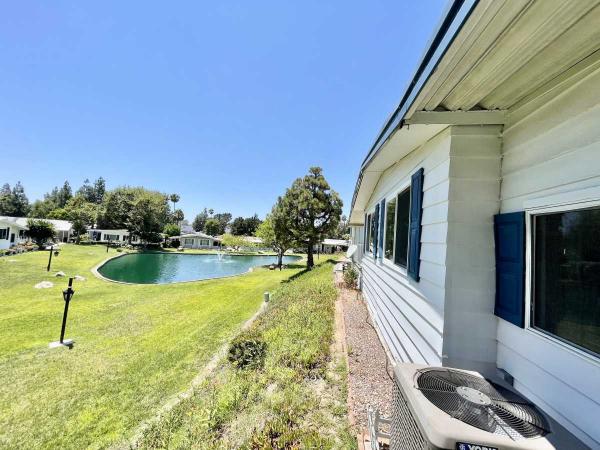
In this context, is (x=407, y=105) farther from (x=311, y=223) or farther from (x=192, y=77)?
(x=311, y=223)

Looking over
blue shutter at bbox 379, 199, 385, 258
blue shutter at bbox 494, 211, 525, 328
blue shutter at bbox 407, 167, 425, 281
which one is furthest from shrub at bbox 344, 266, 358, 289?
blue shutter at bbox 494, 211, 525, 328

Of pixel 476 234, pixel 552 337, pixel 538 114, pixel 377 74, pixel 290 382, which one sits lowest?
pixel 290 382

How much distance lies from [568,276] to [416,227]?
5.34ft

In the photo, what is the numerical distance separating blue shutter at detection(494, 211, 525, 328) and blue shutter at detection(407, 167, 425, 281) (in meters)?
0.91

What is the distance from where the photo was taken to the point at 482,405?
1461 mm

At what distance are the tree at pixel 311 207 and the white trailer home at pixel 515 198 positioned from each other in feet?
63.1

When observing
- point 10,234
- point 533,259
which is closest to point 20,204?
point 10,234

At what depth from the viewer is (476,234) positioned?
2.43 meters

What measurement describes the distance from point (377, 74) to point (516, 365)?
397 inches

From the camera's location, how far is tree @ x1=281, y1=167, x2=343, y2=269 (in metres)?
22.4

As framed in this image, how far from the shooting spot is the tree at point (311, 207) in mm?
22422

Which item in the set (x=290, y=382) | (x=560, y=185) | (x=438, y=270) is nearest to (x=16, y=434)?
(x=290, y=382)

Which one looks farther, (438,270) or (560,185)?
(438,270)

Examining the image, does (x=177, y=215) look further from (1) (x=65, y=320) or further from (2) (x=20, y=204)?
(1) (x=65, y=320)
